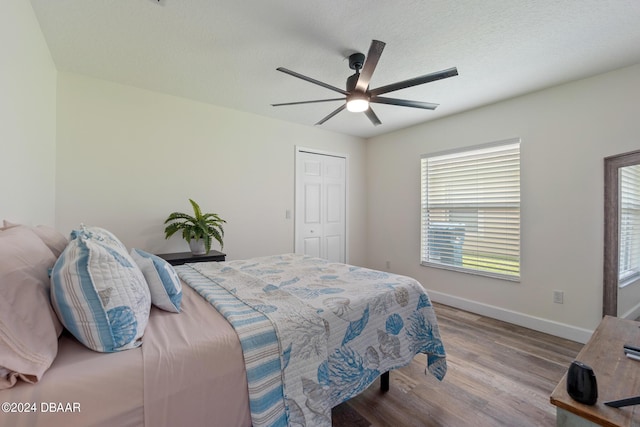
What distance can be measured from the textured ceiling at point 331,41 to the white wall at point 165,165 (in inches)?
11.5

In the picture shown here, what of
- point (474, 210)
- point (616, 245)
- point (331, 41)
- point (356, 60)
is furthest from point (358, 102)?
point (616, 245)

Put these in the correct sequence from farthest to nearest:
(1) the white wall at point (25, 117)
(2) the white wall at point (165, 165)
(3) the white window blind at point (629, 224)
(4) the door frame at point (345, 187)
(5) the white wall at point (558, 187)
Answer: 1. (4) the door frame at point (345, 187)
2. (2) the white wall at point (165, 165)
3. (5) the white wall at point (558, 187)
4. (3) the white window blind at point (629, 224)
5. (1) the white wall at point (25, 117)

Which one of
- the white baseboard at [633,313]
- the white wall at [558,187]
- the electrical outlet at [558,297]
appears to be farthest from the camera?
the electrical outlet at [558,297]

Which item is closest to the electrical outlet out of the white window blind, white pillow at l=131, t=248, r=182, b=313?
the white window blind

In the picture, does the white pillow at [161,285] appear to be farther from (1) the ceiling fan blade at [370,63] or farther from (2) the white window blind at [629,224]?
(2) the white window blind at [629,224]

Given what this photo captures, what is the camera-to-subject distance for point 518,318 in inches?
119

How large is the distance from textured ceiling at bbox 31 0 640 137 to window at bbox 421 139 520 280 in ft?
2.75

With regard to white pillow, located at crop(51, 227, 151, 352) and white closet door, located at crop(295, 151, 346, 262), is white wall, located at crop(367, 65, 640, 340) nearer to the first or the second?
white closet door, located at crop(295, 151, 346, 262)

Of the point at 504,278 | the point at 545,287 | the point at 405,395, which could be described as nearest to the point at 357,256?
the point at 504,278

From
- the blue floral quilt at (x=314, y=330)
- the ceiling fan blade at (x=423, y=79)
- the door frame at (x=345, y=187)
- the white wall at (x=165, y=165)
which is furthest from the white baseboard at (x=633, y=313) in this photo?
the white wall at (x=165, y=165)

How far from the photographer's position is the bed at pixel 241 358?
2.62 ft

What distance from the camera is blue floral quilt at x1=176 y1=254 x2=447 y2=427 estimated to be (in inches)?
43.8

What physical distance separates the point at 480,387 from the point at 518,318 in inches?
59.9

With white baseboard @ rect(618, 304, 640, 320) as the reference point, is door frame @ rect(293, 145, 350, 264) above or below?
above
